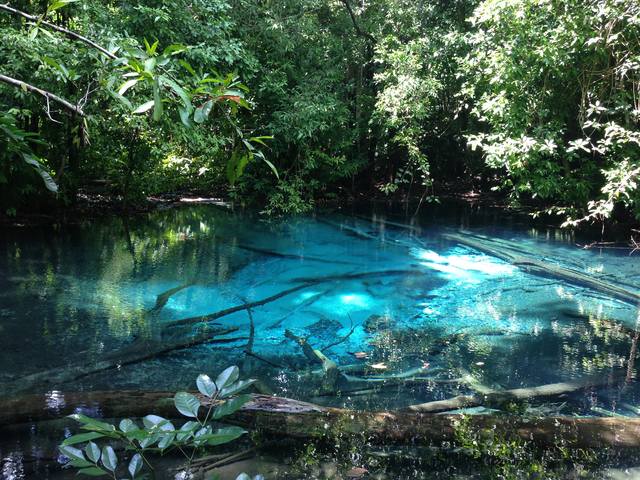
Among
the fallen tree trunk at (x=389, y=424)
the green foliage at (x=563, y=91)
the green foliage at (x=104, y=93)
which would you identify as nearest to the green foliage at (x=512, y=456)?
the fallen tree trunk at (x=389, y=424)

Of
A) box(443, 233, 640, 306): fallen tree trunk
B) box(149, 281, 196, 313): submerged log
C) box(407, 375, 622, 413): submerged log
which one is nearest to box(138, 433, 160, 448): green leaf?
box(407, 375, 622, 413): submerged log

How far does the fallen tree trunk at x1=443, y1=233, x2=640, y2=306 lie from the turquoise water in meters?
0.14

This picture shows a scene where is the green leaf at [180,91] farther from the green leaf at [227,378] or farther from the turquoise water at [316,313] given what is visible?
the turquoise water at [316,313]

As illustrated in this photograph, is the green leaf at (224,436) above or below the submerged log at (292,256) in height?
above

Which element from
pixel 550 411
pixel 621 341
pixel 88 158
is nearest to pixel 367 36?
pixel 88 158

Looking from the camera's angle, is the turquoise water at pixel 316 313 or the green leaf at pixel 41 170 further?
the turquoise water at pixel 316 313

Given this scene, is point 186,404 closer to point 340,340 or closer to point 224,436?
point 224,436

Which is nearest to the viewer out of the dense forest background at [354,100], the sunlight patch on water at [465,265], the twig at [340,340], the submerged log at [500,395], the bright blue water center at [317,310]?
the submerged log at [500,395]

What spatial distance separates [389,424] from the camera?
2.58 metres

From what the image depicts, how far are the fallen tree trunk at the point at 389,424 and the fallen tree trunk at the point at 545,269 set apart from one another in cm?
334

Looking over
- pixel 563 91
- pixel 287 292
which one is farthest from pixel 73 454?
pixel 563 91

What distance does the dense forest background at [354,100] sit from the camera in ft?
23.4

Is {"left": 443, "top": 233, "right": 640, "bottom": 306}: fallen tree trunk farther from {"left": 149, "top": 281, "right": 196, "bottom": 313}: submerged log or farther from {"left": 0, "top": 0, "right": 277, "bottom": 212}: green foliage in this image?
{"left": 149, "top": 281, "right": 196, "bottom": 313}: submerged log

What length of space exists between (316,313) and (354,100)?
7.96 metres
